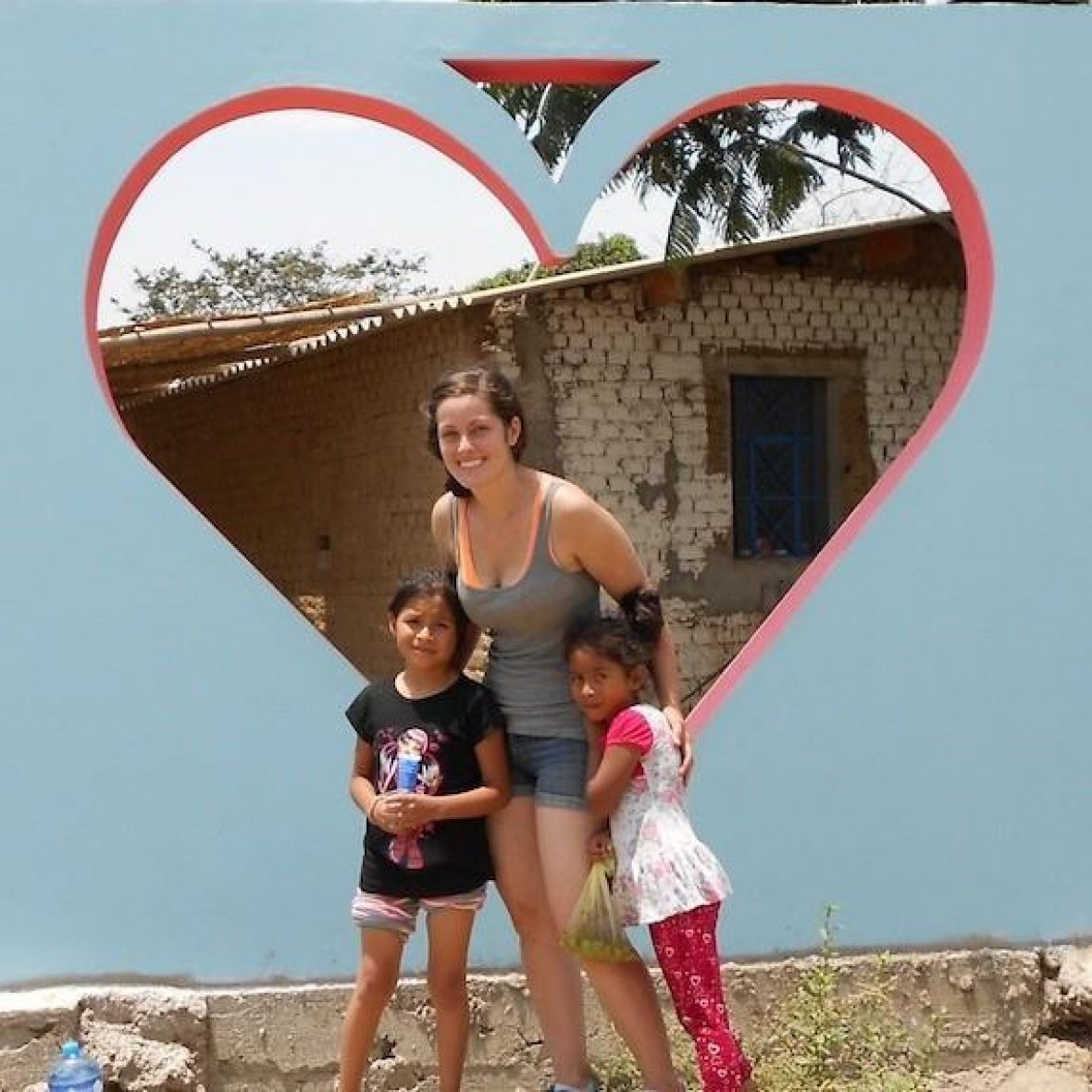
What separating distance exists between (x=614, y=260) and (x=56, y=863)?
1532 centimetres

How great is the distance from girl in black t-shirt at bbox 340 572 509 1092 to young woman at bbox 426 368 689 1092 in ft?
0.21

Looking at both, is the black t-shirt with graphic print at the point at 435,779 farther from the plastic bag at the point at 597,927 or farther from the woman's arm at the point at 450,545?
the plastic bag at the point at 597,927

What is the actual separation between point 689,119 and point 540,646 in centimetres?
153

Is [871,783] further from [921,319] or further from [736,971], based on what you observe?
[921,319]

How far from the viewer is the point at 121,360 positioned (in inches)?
400

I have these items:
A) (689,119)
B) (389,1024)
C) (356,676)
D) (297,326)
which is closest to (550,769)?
(356,676)

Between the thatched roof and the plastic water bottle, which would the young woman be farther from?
the thatched roof

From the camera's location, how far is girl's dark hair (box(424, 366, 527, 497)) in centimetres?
348

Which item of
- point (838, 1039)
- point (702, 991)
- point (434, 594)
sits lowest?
point (838, 1039)

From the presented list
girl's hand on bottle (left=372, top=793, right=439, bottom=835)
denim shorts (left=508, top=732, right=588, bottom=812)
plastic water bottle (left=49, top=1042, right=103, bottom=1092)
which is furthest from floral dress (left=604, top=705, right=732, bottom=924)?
plastic water bottle (left=49, top=1042, right=103, bottom=1092)

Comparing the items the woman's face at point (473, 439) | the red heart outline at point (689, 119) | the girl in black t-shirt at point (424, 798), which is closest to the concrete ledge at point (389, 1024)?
the girl in black t-shirt at point (424, 798)

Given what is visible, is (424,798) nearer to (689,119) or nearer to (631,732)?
(631,732)

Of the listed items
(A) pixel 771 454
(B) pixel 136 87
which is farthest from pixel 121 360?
(B) pixel 136 87

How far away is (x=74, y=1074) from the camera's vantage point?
147 inches
